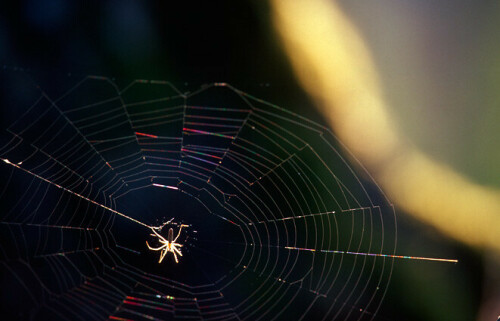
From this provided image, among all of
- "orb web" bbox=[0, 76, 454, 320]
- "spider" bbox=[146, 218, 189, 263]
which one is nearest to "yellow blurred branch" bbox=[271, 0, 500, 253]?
"orb web" bbox=[0, 76, 454, 320]

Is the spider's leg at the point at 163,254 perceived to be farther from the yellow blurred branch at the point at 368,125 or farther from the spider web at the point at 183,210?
the yellow blurred branch at the point at 368,125

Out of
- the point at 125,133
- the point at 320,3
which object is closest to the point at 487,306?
the point at 320,3

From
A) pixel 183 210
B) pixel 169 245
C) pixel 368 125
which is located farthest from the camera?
pixel 169 245

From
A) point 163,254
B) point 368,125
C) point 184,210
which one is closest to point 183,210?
point 184,210

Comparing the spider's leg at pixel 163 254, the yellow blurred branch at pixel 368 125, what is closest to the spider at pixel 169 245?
the spider's leg at pixel 163 254

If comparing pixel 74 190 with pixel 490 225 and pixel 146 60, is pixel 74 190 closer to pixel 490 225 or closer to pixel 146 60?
pixel 146 60

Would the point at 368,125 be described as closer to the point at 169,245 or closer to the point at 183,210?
the point at 183,210

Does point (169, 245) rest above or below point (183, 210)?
below

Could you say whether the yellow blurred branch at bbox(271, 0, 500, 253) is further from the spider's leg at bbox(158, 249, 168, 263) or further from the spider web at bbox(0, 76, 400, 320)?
the spider's leg at bbox(158, 249, 168, 263)

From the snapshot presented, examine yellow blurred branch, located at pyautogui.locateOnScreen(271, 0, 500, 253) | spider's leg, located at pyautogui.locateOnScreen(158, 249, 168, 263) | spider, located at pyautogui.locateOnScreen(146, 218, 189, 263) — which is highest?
yellow blurred branch, located at pyautogui.locateOnScreen(271, 0, 500, 253)
